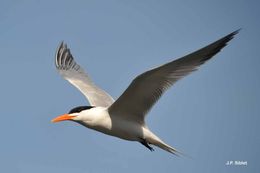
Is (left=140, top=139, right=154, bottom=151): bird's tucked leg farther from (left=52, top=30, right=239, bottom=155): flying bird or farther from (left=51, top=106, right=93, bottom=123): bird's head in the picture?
(left=51, top=106, right=93, bottom=123): bird's head

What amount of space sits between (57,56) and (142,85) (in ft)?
16.4

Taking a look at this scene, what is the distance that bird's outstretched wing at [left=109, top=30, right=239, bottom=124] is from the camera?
7.04m

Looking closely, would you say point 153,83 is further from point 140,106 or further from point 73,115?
point 73,115

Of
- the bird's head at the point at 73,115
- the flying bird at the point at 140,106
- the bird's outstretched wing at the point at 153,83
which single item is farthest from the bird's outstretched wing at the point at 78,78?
the bird's outstretched wing at the point at 153,83

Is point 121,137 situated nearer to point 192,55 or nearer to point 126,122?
point 126,122

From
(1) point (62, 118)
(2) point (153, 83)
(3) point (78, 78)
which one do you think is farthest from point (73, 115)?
(3) point (78, 78)

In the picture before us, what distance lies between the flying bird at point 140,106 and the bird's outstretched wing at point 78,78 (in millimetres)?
1251

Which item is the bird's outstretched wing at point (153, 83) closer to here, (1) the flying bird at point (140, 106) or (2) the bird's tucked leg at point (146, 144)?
(1) the flying bird at point (140, 106)

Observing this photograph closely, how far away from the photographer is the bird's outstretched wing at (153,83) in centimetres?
704

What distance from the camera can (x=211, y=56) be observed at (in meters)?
7.03

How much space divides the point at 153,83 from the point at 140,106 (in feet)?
2.13

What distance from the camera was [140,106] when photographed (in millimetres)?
8109

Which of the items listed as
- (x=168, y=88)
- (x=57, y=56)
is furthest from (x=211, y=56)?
(x=57, y=56)

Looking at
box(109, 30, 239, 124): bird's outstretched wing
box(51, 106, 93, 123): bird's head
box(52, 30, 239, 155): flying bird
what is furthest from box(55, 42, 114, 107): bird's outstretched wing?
box(109, 30, 239, 124): bird's outstretched wing
